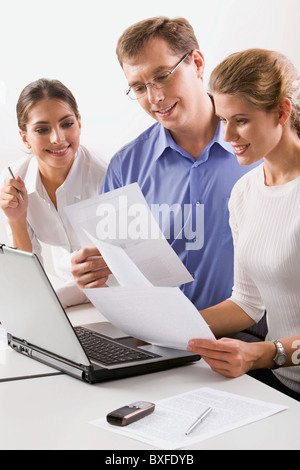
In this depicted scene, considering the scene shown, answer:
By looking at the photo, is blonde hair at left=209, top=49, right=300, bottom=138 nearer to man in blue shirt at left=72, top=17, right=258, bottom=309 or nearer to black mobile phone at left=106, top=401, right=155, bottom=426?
man in blue shirt at left=72, top=17, right=258, bottom=309

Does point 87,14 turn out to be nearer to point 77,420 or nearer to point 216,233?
point 216,233

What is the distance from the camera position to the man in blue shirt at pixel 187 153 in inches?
88.0

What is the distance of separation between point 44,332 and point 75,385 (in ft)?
0.53

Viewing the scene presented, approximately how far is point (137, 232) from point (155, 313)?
545 millimetres

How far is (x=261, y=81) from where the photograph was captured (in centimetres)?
162

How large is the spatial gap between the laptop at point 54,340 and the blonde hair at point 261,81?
2.52 feet

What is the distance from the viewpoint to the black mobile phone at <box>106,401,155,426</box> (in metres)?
0.93

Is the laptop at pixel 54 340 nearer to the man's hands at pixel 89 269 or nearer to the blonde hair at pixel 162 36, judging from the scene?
the man's hands at pixel 89 269

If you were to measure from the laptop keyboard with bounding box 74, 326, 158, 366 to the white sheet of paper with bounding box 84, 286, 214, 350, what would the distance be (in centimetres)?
5

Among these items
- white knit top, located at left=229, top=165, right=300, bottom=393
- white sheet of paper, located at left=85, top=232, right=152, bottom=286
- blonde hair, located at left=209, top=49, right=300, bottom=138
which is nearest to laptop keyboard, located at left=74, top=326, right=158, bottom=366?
white sheet of paper, located at left=85, top=232, right=152, bottom=286

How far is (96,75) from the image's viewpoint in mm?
2881

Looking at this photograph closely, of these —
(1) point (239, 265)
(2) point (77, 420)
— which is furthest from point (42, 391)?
(1) point (239, 265)

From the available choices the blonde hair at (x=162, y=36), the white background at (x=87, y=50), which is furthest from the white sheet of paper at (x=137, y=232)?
the white background at (x=87, y=50)
